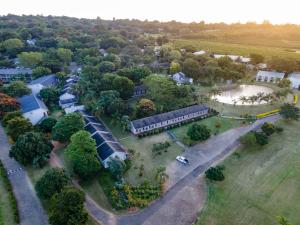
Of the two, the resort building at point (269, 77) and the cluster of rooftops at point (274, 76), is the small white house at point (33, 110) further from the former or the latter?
the cluster of rooftops at point (274, 76)

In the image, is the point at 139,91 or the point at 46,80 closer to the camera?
the point at 139,91

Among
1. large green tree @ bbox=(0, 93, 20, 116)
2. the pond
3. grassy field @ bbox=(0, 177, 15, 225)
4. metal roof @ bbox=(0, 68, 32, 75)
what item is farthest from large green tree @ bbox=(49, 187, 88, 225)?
metal roof @ bbox=(0, 68, 32, 75)

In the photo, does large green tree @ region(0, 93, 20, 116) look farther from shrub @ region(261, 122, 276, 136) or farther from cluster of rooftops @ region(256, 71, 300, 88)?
cluster of rooftops @ region(256, 71, 300, 88)

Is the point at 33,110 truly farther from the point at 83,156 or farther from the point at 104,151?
the point at 83,156

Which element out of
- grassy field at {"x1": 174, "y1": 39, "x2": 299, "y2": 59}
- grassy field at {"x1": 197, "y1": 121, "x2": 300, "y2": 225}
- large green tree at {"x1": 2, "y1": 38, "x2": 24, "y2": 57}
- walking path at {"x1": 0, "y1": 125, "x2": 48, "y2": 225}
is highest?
large green tree at {"x1": 2, "y1": 38, "x2": 24, "y2": 57}

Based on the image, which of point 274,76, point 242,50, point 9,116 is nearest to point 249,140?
point 274,76

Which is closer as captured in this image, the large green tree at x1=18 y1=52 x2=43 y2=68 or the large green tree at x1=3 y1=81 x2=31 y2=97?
the large green tree at x1=3 y1=81 x2=31 y2=97

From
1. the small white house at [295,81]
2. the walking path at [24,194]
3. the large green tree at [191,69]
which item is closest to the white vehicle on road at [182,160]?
the walking path at [24,194]
